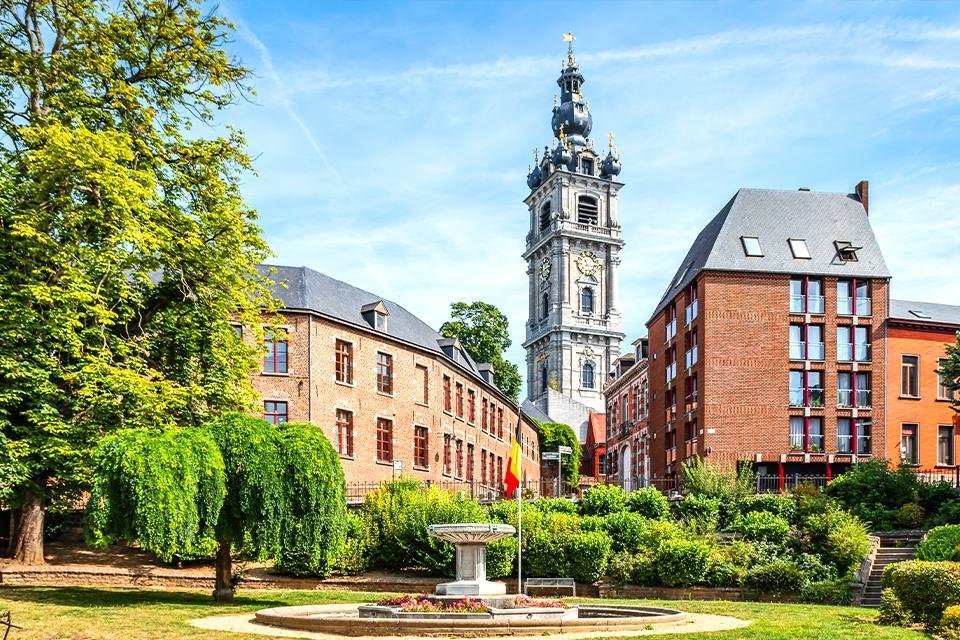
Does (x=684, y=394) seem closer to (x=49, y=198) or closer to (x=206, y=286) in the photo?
(x=206, y=286)

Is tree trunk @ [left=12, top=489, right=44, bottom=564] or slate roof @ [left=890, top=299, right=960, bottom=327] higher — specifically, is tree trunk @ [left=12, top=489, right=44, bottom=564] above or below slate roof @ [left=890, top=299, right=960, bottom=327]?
below

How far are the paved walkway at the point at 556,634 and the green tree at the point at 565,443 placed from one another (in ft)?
215

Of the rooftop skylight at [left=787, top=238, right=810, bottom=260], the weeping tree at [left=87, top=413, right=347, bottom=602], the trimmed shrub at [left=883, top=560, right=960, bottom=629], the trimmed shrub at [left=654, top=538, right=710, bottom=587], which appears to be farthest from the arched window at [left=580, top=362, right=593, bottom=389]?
the trimmed shrub at [left=883, top=560, right=960, bottom=629]

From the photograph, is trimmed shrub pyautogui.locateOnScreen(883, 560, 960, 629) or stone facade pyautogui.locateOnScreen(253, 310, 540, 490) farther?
stone facade pyautogui.locateOnScreen(253, 310, 540, 490)

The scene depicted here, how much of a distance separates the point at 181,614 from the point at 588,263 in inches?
4107

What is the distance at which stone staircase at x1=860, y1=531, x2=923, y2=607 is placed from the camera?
94.5 ft

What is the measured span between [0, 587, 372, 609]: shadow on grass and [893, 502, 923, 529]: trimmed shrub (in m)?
19.5

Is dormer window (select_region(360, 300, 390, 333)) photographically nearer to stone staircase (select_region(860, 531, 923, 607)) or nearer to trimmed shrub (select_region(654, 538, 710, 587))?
trimmed shrub (select_region(654, 538, 710, 587))

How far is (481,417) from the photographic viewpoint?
61.4 m

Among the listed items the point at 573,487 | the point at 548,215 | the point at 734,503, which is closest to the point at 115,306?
the point at 734,503

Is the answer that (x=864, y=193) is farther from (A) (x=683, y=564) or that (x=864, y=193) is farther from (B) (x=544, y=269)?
(B) (x=544, y=269)

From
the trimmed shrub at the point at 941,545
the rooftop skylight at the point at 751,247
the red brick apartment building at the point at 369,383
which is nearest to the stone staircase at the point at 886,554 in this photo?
the trimmed shrub at the point at 941,545

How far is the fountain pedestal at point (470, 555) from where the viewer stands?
71.7 ft

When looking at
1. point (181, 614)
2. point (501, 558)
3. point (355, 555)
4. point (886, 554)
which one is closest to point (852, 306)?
point (886, 554)
